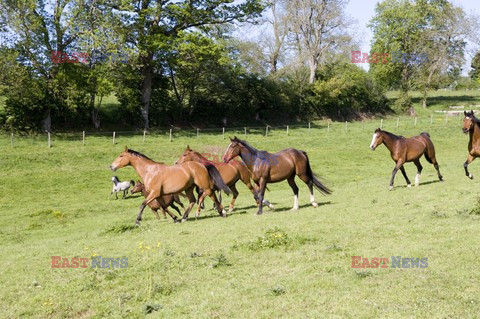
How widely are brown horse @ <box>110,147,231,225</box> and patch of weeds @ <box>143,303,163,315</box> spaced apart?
7344mm

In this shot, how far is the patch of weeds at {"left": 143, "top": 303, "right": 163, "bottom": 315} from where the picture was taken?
709cm

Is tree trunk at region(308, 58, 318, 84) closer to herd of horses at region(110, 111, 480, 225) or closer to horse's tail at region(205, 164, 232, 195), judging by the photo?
herd of horses at region(110, 111, 480, 225)

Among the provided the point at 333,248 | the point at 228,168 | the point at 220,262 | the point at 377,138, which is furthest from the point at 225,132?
the point at 220,262

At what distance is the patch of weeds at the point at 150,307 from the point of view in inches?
279

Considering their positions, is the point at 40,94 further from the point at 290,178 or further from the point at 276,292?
the point at 276,292

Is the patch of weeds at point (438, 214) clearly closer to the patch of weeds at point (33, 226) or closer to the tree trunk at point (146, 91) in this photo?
the patch of weeds at point (33, 226)

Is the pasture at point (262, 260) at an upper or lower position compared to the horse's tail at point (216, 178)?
lower

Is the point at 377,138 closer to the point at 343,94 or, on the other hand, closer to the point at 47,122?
the point at 47,122

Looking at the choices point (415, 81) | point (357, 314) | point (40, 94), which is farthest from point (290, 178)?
point (415, 81)

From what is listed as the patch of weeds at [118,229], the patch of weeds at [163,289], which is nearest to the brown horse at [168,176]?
the patch of weeds at [118,229]

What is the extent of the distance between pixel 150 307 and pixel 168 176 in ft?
24.8

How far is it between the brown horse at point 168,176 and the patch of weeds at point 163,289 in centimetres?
660

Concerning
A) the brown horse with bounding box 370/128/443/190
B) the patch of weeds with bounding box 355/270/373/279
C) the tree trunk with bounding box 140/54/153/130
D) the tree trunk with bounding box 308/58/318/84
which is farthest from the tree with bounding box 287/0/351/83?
the patch of weeds with bounding box 355/270/373/279

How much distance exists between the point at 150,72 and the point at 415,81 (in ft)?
146
